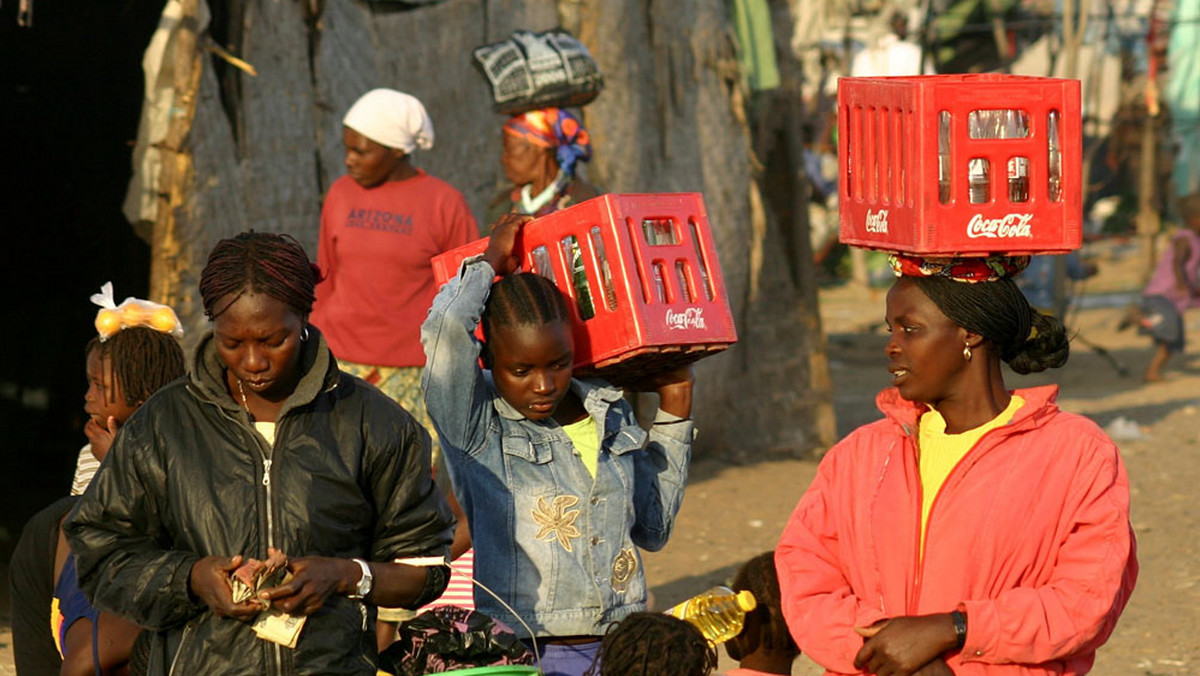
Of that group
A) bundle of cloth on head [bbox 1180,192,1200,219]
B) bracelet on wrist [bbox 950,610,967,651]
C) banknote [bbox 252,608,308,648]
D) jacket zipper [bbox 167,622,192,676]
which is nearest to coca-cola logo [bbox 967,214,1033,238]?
bracelet on wrist [bbox 950,610,967,651]

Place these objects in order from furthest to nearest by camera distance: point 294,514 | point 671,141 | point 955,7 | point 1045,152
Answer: point 955,7 < point 671,141 < point 1045,152 < point 294,514

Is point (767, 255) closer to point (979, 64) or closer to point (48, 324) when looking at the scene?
point (48, 324)

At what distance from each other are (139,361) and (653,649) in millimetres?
1528

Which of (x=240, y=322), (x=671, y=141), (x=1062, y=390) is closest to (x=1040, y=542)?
(x=240, y=322)

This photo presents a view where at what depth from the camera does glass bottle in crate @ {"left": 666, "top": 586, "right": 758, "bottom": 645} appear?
3.98m

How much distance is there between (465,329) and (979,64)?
56.3 ft

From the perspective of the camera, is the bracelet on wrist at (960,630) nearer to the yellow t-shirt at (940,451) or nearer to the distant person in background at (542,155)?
the yellow t-shirt at (940,451)

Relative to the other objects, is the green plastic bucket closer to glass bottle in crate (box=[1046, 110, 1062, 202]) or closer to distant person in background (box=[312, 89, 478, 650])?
glass bottle in crate (box=[1046, 110, 1062, 202])

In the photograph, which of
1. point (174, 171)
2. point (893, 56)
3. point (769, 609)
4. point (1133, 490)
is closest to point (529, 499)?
point (769, 609)

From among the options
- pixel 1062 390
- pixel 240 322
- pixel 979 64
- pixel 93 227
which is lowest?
pixel 1062 390

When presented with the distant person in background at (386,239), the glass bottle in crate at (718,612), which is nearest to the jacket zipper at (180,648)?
the glass bottle in crate at (718,612)

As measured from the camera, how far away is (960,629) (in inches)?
127

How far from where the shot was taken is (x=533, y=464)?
13.0 feet

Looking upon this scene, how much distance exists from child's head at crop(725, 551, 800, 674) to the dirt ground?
1.06 meters
